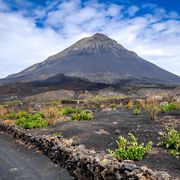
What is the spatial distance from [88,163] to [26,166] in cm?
407

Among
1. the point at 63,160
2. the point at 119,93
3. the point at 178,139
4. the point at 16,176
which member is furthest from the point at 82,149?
the point at 119,93

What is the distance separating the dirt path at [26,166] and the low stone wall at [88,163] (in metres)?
0.32

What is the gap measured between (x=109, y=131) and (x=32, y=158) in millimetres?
6432

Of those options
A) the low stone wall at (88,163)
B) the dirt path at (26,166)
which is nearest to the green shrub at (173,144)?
the low stone wall at (88,163)

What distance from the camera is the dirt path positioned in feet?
43.3

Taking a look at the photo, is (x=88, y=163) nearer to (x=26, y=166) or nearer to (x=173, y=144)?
(x=26, y=166)

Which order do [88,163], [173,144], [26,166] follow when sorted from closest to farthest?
[88,163], [26,166], [173,144]

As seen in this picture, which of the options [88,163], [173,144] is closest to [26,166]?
[88,163]

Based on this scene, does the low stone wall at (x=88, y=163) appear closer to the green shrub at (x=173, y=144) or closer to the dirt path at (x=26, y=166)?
the dirt path at (x=26, y=166)

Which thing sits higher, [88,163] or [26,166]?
[88,163]

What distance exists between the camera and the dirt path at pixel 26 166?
13.2 m

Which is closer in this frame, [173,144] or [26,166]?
[26,166]

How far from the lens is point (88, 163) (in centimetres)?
1166

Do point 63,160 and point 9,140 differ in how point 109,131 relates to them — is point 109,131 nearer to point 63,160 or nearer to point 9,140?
point 9,140
